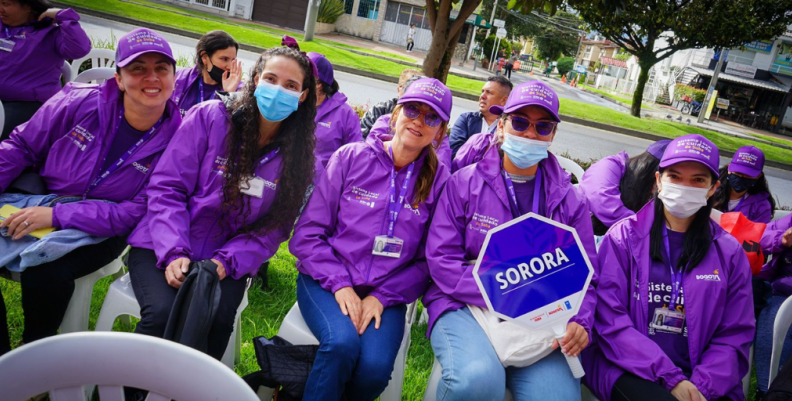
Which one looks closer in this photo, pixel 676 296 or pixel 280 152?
pixel 676 296

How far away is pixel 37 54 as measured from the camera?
4086mm

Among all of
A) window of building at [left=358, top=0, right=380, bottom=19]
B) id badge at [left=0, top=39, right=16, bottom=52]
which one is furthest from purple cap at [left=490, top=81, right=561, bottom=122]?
window of building at [left=358, top=0, right=380, bottom=19]

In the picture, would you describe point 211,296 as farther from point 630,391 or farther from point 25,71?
point 25,71

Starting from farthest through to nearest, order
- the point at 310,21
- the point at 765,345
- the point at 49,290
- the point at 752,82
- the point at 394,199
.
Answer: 1. the point at 752,82
2. the point at 310,21
3. the point at 765,345
4. the point at 394,199
5. the point at 49,290

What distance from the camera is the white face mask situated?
2.61 meters

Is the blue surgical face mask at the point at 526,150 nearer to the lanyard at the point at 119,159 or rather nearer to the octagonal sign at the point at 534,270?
the octagonal sign at the point at 534,270

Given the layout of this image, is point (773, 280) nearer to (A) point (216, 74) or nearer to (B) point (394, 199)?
(B) point (394, 199)

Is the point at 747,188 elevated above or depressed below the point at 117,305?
above

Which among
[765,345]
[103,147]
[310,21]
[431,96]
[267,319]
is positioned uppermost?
[310,21]

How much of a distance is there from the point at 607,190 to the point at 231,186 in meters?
2.59

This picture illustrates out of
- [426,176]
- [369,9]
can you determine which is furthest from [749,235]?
[369,9]

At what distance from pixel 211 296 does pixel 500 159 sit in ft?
5.30

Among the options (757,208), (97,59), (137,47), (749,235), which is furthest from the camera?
(97,59)

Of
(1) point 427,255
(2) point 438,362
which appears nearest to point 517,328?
(2) point 438,362
